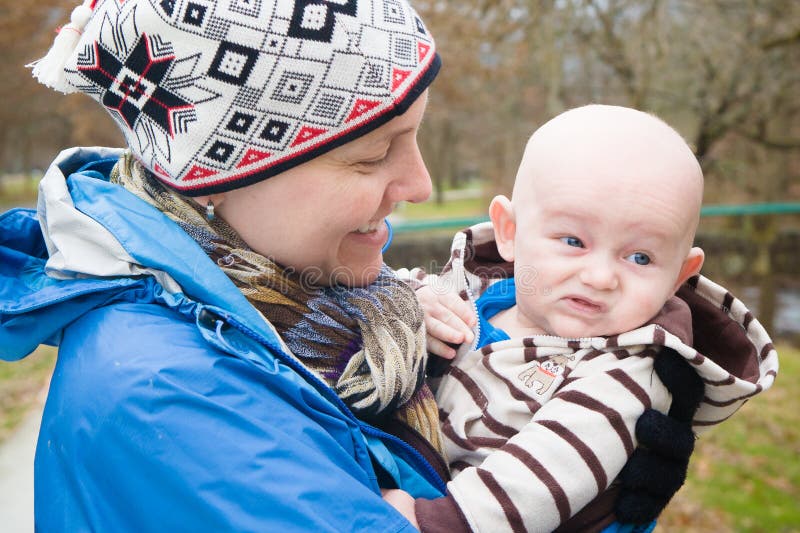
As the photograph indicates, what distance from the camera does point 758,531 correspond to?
16.5 ft

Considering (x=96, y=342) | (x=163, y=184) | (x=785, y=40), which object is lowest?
(x=785, y=40)

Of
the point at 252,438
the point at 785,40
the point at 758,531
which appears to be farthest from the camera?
the point at 785,40

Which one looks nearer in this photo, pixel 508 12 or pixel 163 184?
pixel 163 184

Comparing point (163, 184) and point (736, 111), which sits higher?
point (163, 184)

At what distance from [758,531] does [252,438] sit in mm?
4929

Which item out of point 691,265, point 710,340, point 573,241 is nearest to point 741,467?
point 710,340

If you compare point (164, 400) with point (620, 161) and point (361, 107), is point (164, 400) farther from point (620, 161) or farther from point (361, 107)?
point (620, 161)

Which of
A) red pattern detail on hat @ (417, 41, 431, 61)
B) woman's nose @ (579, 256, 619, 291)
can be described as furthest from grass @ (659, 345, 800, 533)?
red pattern detail on hat @ (417, 41, 431, 61)

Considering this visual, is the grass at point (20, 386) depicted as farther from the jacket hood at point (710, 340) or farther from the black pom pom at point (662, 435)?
the black pom pom at point (662, 435)

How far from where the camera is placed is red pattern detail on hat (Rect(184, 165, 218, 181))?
156 centimetres

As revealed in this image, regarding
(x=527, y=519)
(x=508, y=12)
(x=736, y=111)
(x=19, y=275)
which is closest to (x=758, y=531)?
(x=527, y=519)

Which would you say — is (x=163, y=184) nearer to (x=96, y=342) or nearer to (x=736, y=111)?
(x=96, y=342)

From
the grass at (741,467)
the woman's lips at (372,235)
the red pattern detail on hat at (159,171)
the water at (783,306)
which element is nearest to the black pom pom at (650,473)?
the woman's lips at (372,235)

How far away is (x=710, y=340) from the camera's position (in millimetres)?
1984
